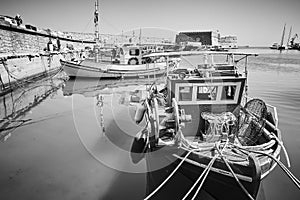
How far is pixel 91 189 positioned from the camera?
5.42 meters

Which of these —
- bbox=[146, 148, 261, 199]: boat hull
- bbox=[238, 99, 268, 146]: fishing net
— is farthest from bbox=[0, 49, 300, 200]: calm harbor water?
bbox=[238, 99, 268, 146]: fishing net

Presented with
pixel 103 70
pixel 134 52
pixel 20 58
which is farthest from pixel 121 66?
pixel 20 58

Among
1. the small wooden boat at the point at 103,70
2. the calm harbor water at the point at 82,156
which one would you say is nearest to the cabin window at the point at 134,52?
the small wooden boat at the point at 103,70

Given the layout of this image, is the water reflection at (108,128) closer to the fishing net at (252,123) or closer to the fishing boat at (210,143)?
the fishing boat at (210,143)

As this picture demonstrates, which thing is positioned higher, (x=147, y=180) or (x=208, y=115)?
(x=208, y=115)

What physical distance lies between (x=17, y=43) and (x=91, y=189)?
24553 millimetres

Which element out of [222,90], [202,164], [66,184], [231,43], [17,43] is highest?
[231,43]

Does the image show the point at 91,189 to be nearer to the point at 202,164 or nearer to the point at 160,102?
the point at 202,164

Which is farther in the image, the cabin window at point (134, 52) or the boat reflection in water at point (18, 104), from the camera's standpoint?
the cabin window at point (134, 52)

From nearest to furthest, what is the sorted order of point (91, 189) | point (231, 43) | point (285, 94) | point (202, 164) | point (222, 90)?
point (202, 164) → point (91, 189) → point (222, 90) → point (285, 94) → point (231, 43)

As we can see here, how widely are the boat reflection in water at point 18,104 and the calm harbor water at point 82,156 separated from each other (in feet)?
0.82

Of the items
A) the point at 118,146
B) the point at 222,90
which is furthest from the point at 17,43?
the point at 222,90

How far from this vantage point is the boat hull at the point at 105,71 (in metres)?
22.2

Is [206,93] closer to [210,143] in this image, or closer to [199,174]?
[210,143]
